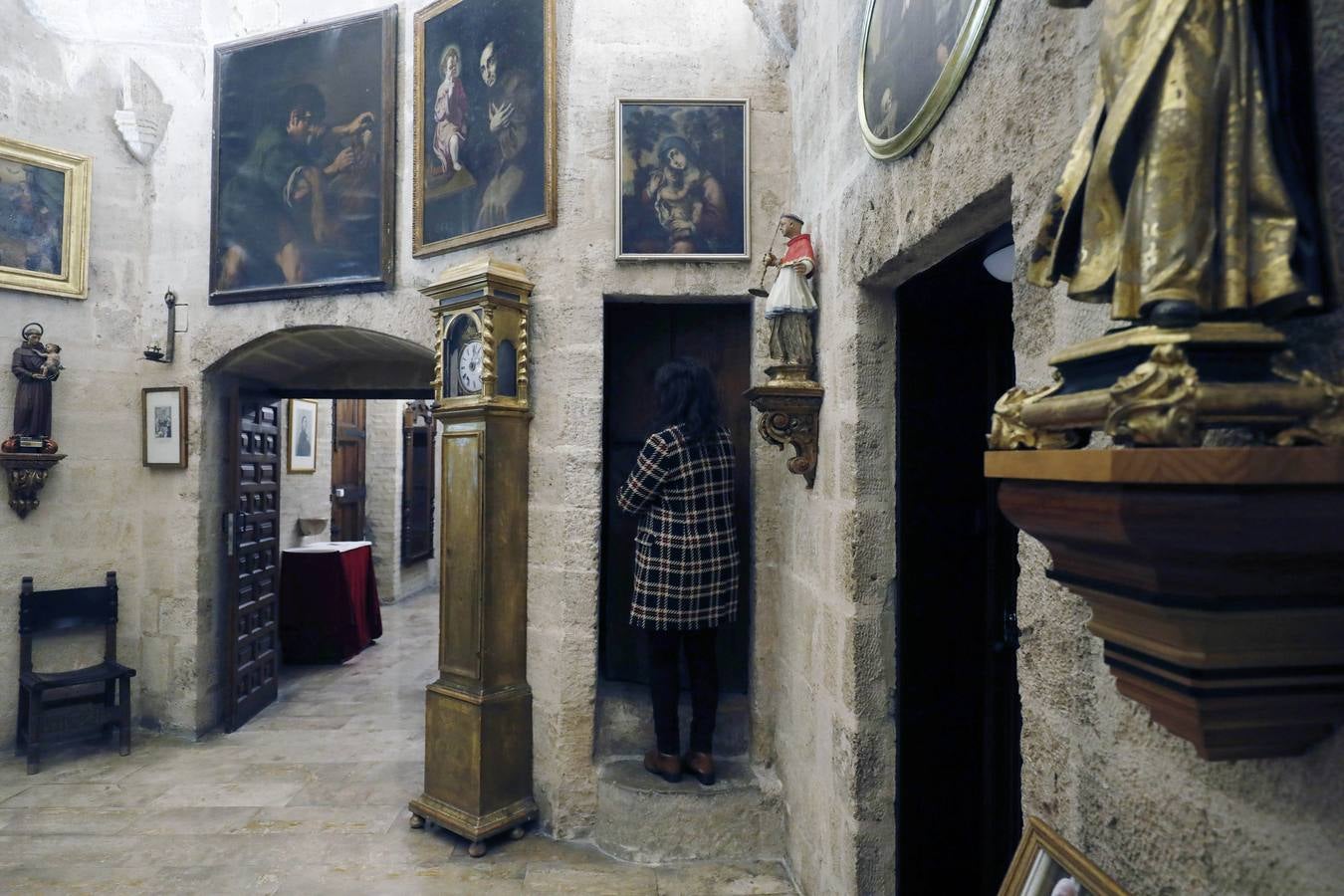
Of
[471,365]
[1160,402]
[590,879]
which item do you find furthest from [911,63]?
[590,879]

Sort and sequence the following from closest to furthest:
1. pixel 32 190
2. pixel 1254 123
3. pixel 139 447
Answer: pixel 1254 123 < pixel 32 190 < pixel 139 447

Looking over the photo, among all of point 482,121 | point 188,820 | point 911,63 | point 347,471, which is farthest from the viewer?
point 347,471

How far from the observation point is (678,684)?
10.2ft

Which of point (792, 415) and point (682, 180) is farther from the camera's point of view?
point (682, 180)

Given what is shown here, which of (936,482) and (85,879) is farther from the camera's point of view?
(85,879)

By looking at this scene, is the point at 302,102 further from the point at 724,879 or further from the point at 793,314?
the point at 724,879

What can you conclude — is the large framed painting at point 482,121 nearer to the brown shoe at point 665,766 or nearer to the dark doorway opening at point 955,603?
the dark doorway opening at point 955,603

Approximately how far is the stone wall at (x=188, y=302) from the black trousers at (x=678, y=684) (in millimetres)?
496

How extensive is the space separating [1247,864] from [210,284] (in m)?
4.89

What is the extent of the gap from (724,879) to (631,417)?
80.0 inches

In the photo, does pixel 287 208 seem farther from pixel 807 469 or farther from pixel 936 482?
pixel 936 482

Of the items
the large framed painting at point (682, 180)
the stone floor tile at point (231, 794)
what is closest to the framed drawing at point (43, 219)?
the stone floor tile at point (231, 794)

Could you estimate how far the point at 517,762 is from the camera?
329cm

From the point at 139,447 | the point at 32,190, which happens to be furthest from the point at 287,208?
the point at 139,447
